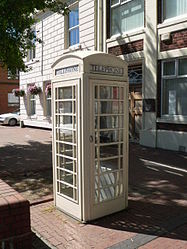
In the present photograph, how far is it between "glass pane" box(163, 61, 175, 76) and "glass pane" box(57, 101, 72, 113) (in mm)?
6641

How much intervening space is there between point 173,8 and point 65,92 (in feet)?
24.2

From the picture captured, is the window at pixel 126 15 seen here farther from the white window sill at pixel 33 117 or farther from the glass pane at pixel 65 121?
the white window sill at pixel 33 117

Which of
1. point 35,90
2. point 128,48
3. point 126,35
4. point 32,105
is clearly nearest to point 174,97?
point 128,48

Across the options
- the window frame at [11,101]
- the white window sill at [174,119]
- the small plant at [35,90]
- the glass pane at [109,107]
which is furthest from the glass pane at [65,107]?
the window frame at [11,101]

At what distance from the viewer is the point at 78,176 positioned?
402cm

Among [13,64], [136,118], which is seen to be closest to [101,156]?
[13,64]

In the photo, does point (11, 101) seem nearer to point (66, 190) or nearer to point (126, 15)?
point (126, 15)

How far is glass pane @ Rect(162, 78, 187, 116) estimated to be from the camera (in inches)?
379

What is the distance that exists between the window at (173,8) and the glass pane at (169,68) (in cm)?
163

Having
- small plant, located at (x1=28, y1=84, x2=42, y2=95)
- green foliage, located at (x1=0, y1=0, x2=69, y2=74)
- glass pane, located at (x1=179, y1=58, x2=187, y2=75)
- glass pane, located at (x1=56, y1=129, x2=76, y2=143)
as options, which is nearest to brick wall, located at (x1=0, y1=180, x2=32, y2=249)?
glass pane, located at (x1=56, y1=129, x2=76, y2=143)

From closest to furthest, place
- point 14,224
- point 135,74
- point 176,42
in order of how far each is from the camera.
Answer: point 14,224 → point 176,42 → point 135,74

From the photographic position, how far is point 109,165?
170 inches

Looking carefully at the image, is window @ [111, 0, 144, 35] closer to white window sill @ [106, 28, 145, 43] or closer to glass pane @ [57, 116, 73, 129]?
white window sill @ [106, 28, 145, 43]

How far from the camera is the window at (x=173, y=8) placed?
951 centimetres
